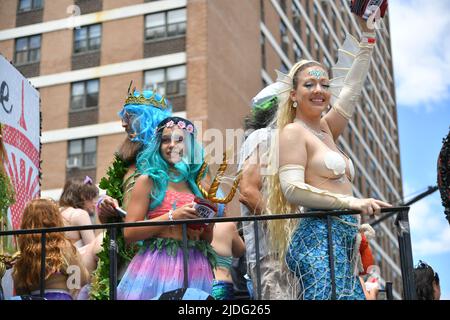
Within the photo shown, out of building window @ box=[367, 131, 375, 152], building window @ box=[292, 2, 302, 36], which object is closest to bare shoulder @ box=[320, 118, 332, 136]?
building window @ box=[292, 2, 302, 36]

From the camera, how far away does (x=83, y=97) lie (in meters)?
24.7

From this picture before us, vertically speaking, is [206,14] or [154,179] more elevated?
[206,14]

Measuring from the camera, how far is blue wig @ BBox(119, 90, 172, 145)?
4.41 m

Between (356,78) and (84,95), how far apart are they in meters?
21.6

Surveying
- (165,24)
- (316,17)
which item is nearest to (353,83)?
(165,24)

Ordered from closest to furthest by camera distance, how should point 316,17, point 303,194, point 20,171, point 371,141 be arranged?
point 303,194 → point 20,171 → point 316,17 → point 371,141

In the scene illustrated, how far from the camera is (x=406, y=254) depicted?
3.09 m

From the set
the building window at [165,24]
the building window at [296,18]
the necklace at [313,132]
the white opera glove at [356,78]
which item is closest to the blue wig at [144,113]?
the necklace at [313,132]

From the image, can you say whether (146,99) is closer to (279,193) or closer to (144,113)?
(144,113)

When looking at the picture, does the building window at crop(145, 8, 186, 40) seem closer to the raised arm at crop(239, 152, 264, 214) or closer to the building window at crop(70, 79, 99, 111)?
the building window at crop(70, 79, 99, 111)

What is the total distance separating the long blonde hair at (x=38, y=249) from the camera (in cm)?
377
